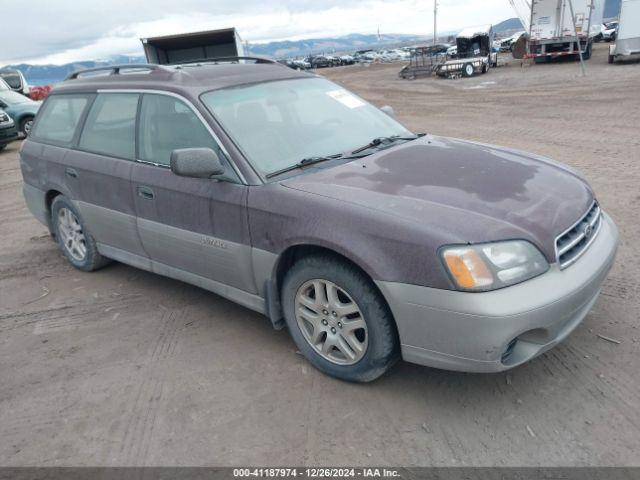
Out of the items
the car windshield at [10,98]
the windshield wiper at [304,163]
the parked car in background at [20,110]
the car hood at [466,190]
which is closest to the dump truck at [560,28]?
the parked car in background at [20,110]

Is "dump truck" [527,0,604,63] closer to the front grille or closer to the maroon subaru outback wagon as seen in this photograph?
the maroon subaru outback wagon

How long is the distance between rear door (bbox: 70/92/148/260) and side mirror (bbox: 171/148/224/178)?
0.98 m

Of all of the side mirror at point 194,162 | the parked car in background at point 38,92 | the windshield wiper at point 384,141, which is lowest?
the parked car in background at point 38,92

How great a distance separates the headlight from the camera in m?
2.49

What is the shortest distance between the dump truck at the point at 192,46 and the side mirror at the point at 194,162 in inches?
324

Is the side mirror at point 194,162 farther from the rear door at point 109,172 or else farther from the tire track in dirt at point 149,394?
the tire track in dirt at point 149,394

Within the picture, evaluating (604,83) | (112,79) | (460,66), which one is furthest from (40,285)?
(460,66)

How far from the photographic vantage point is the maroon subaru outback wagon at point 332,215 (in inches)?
100

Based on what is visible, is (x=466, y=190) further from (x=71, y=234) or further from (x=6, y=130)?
(x=6, y=130)

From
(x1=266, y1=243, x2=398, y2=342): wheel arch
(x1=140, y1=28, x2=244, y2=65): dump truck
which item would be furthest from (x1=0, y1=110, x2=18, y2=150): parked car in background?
→ (x1=266, y1=243, x2=398, y2=342): wheel arch

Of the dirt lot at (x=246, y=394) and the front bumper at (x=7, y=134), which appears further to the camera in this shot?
the front bumper at (x=7, y=134)

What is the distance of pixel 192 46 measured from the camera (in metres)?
11.8

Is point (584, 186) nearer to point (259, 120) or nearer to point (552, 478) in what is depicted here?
point (552, 478)

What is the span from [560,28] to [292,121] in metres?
24.5
